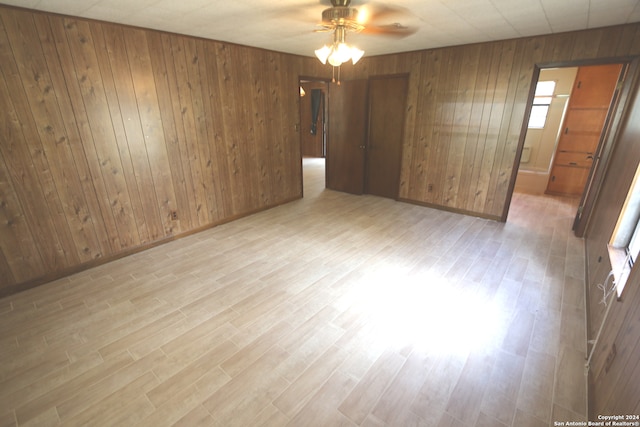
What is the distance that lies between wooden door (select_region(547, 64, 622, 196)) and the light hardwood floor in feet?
9.08

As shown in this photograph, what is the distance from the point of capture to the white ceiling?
2.35m

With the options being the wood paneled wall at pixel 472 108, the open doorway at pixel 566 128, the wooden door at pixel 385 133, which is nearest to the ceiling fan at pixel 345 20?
the wood paneled wall at pixel 472 108

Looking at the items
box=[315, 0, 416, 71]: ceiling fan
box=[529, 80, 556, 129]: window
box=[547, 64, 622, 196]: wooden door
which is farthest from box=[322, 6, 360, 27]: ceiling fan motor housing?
box=[529, 80, 556, 129]: window

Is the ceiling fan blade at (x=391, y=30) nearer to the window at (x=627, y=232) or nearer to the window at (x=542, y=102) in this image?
the window at (x=627, y=232)

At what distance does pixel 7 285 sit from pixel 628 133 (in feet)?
20.0

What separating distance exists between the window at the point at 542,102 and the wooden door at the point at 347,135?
3584 mm

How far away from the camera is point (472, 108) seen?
13.5 feet

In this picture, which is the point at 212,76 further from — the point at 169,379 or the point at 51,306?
the point at 169,379

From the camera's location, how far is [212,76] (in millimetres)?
3650

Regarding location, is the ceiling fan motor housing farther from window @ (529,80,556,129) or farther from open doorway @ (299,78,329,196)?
open doorway @ (299,78,329,196)

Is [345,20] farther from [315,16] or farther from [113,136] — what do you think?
[113,136]

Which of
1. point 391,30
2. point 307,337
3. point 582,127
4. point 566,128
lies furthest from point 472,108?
point 307,337

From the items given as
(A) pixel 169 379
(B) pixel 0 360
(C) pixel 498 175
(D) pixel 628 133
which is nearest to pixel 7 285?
(B) pixel 0 360

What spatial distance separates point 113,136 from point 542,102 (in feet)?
24.8
